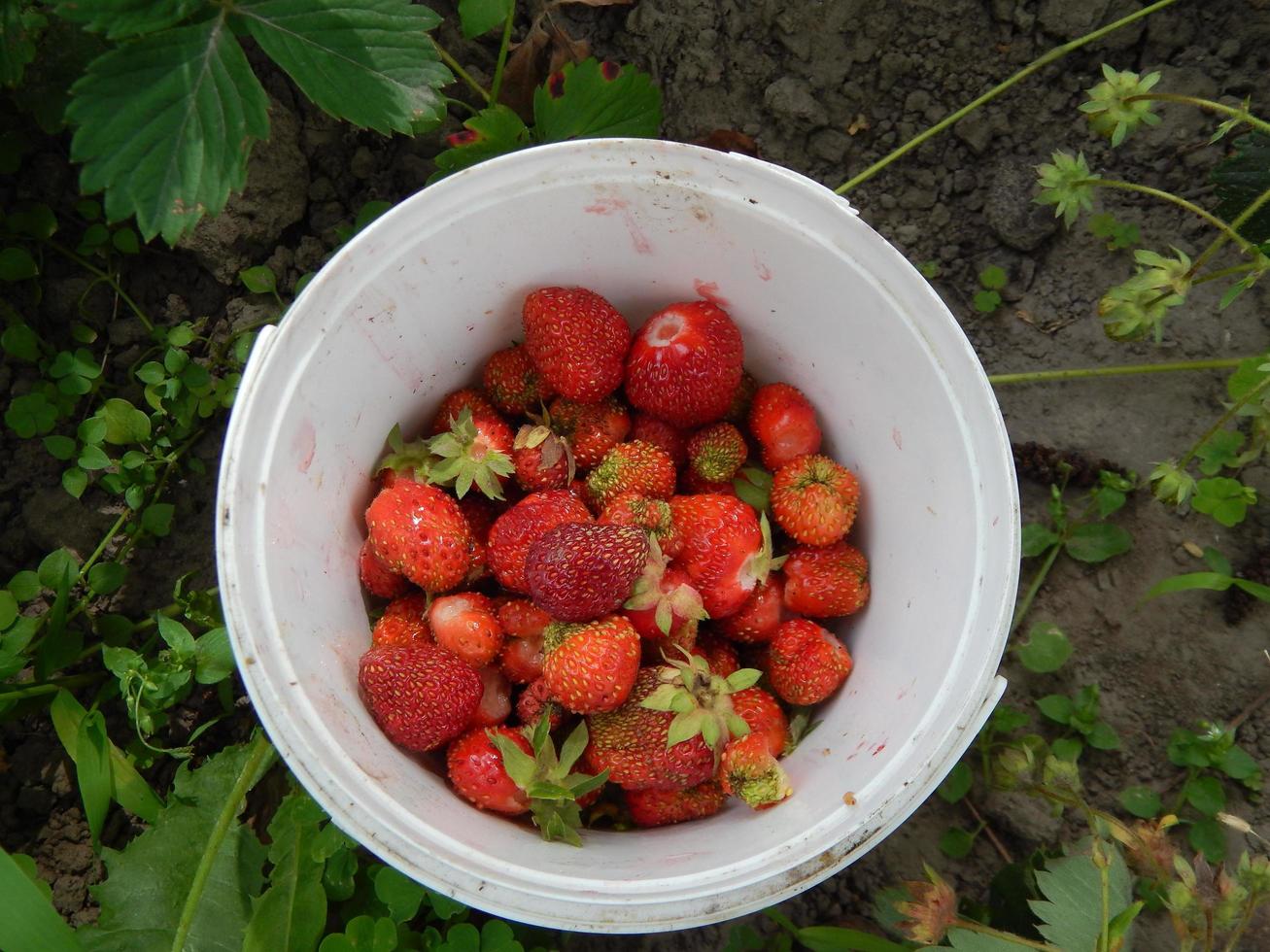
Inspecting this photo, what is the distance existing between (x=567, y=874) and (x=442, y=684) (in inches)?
11.6

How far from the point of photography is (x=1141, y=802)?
1771 mm

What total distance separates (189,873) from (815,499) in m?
1.16

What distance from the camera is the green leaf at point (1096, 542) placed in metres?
1.81

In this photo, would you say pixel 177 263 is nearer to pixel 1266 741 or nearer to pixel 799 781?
pixel 799 781

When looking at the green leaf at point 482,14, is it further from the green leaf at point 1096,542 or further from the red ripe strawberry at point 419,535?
the green leaf at point 1096,542

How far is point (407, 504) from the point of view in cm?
136

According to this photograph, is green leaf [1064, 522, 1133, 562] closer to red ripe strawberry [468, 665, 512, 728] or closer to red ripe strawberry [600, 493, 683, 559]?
red ripe strawberry [600, 493, 683, 559]

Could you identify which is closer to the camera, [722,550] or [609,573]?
[609,573]

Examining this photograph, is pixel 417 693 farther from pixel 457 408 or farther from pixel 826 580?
pixel 826 580

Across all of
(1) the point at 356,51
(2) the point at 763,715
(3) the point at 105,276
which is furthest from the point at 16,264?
(2) the point at 763,715

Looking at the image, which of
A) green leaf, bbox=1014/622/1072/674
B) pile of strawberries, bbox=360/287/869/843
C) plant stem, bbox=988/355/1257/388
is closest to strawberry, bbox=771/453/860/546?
pile of strawberries, bbox=360/287/869/843

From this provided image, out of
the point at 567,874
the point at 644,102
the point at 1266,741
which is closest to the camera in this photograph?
the point at 567,874

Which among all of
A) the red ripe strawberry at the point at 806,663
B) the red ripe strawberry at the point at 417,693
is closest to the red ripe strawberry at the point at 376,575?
the red ripe strawberry at the point at 417,693

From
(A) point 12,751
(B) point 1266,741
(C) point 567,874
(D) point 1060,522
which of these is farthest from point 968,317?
(A) point 12,751
